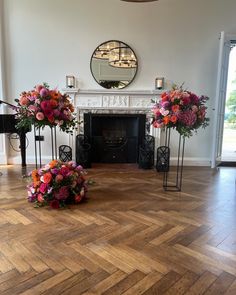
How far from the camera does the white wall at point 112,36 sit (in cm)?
497

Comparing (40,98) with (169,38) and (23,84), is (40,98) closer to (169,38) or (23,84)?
(23,84)

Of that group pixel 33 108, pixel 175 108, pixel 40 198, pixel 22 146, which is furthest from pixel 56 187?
pixel 22 146

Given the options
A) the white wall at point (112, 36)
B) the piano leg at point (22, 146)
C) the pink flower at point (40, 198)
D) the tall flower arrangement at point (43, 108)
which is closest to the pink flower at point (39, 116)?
the tall flower arrangement at point (43, 108)

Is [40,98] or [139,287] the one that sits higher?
[40,98]

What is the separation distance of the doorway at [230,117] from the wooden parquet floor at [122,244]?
245cm

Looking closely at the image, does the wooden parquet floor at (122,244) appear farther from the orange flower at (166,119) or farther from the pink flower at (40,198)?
the orange flower at (166,119)

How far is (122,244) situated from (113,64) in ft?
12.9

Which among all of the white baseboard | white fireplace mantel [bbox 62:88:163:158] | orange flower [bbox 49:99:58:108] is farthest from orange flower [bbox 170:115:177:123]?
the white baseboard

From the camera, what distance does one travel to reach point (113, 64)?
5.14 m

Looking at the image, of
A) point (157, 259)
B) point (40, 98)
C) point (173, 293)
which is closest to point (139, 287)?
point (173, 293)

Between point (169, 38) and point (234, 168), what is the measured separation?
9.60 ft

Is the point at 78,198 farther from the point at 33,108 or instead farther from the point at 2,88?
the point at 2,88

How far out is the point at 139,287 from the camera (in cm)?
155

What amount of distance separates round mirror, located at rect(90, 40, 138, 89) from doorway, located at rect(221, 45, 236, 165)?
1.99m
